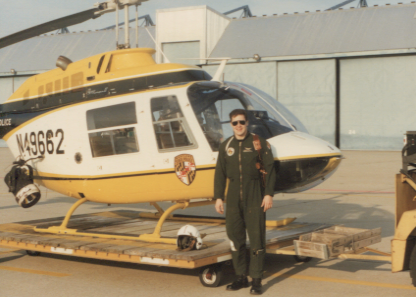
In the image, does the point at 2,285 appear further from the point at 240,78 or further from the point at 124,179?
the point at 240,78

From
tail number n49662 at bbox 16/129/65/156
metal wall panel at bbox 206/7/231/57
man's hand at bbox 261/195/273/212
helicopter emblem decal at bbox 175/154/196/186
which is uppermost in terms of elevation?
metal wall panel at bbox 206/7/231/57

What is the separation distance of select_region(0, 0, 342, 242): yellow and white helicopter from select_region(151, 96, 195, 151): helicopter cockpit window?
1 cm

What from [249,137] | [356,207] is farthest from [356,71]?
[249,137]

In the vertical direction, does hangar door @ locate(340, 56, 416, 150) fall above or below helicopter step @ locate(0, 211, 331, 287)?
above

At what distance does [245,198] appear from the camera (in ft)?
19.2

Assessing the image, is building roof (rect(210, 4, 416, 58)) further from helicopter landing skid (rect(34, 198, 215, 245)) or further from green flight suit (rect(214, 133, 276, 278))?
green flight suit (rect(214, 133, 276, 278))

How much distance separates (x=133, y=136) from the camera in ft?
24.0

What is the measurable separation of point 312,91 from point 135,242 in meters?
26.5

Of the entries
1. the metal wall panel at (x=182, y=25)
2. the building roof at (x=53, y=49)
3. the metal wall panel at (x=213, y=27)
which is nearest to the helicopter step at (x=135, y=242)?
the metal wall panel at (x=182, y=25)

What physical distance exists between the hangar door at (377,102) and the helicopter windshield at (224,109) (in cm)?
2566

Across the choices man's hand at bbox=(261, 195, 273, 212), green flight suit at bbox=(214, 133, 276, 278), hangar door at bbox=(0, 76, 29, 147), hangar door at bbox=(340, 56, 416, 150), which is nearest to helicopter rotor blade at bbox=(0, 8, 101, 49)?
green flight suit at bbox=(214, 133, 276, 278)

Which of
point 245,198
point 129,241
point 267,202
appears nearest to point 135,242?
point 129,241

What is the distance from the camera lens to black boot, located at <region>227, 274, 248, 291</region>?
5.95m

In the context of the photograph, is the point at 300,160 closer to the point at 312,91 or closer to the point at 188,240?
the point at 188,240
